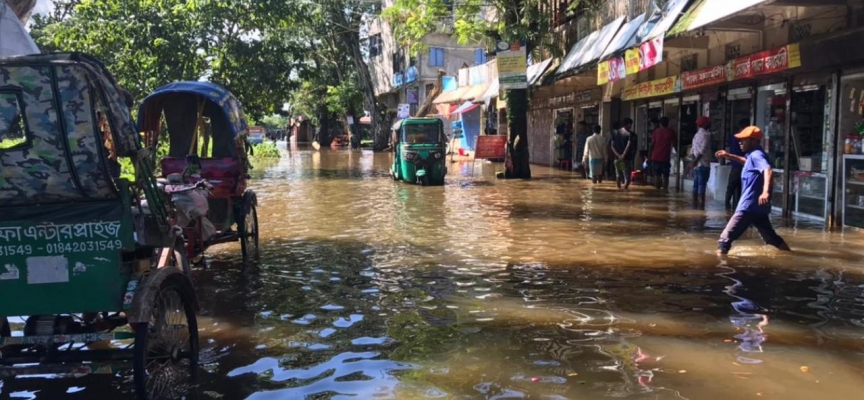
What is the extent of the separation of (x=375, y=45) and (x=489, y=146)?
3053 centimetres

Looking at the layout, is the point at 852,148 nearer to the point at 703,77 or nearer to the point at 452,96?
the point at 703,77

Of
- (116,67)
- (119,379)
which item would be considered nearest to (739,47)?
(119,379)

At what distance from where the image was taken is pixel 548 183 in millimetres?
19750

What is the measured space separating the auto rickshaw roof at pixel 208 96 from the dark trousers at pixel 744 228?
243 inches

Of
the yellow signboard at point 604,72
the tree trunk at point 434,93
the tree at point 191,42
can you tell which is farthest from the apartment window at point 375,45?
the yellow signboard at point 604,72

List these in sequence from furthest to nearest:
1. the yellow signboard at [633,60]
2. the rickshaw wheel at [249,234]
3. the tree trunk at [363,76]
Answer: the tree trunk at [363,76], the yellow signboard at [633,60], the rickshaw wheel at [249,234]

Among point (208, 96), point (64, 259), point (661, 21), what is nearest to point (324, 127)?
point (661, 21)

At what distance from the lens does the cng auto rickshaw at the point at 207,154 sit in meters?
7.90

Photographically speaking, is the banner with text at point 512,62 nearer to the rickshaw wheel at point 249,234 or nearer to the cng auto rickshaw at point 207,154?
the cng auto rickshaw at point 207,154

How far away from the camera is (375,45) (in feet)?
178

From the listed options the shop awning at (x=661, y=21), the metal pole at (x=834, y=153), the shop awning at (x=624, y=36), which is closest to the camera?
the metal pole at (x=834, y=153)

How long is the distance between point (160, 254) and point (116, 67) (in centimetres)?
2300

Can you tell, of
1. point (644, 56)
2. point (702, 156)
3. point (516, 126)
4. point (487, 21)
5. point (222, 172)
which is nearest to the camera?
point (222, 172)

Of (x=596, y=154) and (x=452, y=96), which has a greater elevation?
(x=452, y=96)
